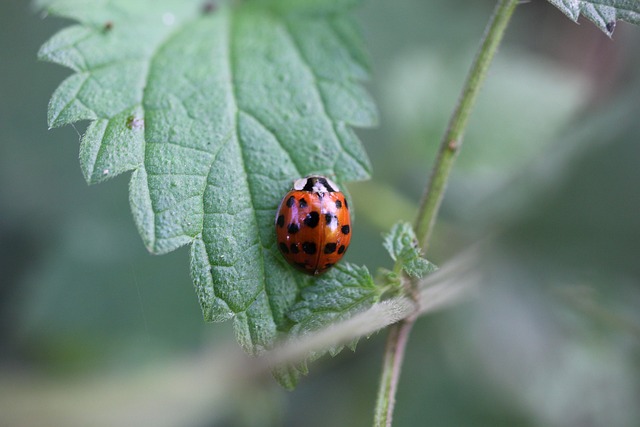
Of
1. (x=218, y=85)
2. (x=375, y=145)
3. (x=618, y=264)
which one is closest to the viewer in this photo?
(x=218, y=85)

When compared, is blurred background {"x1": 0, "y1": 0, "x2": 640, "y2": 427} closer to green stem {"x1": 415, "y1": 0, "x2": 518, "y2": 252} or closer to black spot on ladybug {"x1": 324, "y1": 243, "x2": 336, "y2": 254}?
green stem {"x1": 415, "y1": 0, "x2": 518, "y2": 252}

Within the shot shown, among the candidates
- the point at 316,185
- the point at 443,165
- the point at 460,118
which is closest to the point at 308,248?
the point at 316,185

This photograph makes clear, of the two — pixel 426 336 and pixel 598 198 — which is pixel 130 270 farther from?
pixel 598 198

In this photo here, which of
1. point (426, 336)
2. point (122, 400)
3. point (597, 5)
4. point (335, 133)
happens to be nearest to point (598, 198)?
point (426, 336)

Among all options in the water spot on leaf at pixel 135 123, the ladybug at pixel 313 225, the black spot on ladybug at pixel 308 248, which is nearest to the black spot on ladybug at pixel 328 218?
the ladybug at pixel 313 225

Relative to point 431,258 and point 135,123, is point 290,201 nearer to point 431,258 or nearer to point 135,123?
point 135,123

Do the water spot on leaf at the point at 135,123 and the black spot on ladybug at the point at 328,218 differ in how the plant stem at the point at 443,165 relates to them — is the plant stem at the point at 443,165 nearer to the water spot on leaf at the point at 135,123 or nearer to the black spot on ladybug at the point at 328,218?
the black spot on ladybug at the point at 328,218

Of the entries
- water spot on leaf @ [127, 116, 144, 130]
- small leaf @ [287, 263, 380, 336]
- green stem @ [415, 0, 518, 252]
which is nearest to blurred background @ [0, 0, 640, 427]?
green stem @ [415, 0, 518, 252]
